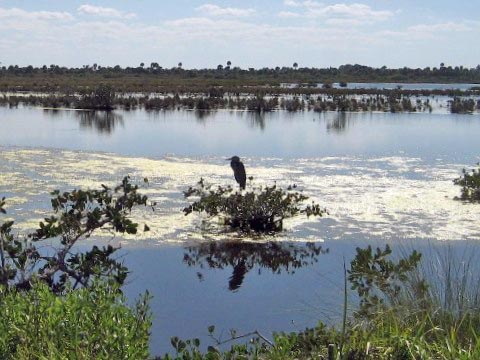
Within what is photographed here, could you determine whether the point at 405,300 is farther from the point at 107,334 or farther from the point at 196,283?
the point at 196,283

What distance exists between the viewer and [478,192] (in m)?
11.7

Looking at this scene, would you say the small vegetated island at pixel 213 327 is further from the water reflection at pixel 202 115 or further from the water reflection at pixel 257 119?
the water reflection at pixel 202 115

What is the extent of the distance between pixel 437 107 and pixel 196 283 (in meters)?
30.5

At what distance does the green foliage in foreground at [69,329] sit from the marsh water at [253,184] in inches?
72.3

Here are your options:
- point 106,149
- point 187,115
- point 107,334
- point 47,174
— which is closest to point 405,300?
point 107,334

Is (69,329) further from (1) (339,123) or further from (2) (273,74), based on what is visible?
(2) (273,74)

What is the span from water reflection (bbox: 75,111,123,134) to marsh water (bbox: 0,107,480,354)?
4.0 inches

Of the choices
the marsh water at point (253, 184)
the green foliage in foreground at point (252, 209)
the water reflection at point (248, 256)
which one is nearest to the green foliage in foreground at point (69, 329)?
the marsh water at point (253, 184)

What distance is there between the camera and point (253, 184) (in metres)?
12.6

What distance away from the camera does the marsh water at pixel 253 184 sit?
7309 millimetres

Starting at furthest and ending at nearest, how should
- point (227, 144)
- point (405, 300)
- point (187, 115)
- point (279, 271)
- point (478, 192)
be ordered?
1. point (187, 115)
2. point (227, 144)
3. point (478, 192)
4. point (279, 271)
5. point (405, 300)

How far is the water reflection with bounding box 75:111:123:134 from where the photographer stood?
2359 centimetres

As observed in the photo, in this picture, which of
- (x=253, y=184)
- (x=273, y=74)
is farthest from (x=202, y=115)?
(x=273, y=74)

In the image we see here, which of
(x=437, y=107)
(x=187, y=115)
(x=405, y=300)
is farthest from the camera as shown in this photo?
(x=437, y=107)
